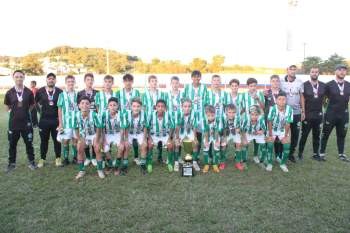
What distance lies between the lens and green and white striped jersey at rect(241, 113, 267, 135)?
5605 mm

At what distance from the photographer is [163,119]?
5496mm

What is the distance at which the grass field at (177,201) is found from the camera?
350 cm

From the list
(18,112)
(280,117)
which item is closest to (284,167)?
(280,117)

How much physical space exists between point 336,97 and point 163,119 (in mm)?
3356

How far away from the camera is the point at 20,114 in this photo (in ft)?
17.9

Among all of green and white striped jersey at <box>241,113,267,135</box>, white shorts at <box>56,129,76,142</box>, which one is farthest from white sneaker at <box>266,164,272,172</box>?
white shorts at <box>56,129,76,142</box>

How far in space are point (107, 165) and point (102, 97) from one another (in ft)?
3.89

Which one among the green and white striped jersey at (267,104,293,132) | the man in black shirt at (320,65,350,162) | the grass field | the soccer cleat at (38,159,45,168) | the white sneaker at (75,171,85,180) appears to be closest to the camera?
the grass field

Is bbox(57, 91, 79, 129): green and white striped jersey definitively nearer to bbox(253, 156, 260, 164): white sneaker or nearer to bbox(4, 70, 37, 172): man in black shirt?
bbox(4, 70, 37, 172): man in black shirt

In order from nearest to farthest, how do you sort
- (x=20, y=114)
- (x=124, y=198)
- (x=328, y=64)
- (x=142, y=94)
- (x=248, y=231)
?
(x=248, y=231)
(x=124, y=198)
(x=20, y=114)
(x=142, y=94)
(x=328, y=64)

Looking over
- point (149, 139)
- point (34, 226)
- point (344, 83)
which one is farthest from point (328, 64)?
point (34, 226)

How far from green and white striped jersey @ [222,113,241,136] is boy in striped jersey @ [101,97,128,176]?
172 centimetres

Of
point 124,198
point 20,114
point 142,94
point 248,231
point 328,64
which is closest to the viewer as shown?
point 248,231

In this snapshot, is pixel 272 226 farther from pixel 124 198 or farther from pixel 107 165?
pixel 107 165
